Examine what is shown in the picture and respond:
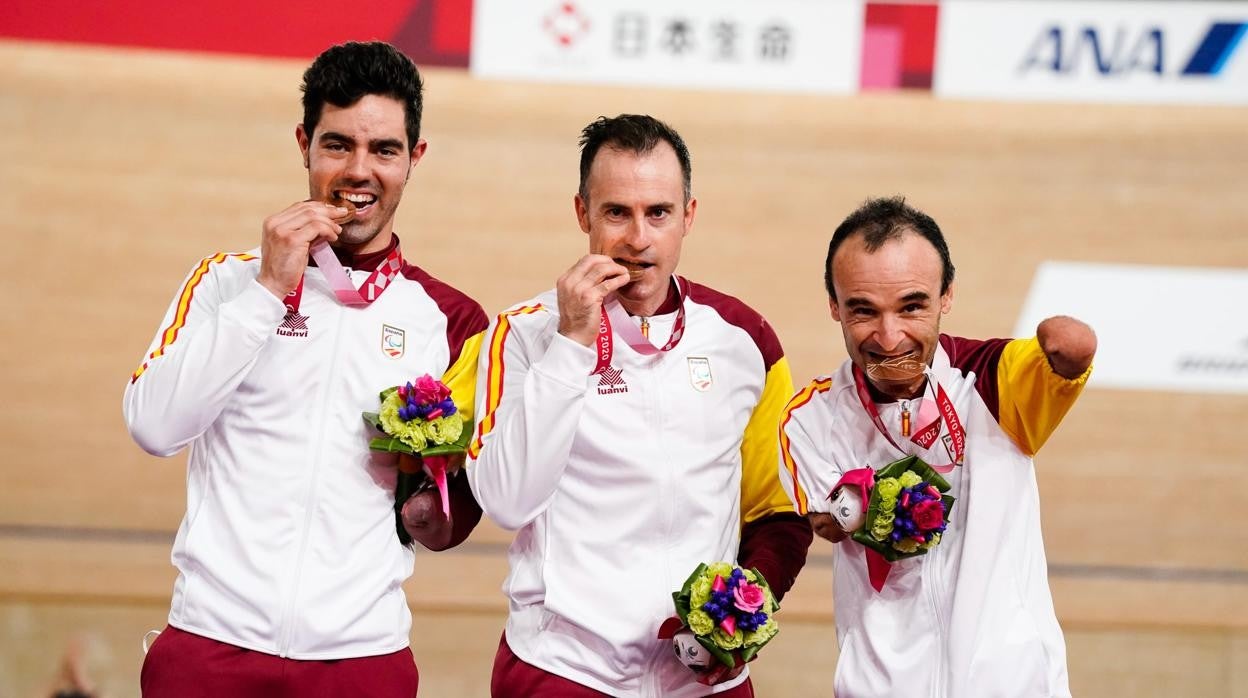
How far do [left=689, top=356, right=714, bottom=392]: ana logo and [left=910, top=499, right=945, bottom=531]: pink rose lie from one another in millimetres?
526

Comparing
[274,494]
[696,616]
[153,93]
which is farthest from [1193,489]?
[153,93]

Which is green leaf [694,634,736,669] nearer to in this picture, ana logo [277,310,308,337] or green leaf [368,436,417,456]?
green leaf [368,436,417,456]

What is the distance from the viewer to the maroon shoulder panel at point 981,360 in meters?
Answer: 2.22

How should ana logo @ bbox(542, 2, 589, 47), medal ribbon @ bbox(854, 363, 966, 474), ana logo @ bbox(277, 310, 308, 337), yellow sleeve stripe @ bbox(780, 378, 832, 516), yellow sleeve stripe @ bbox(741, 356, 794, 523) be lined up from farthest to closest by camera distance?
ana logo @ bbox(542, 2, 589, 47), yellow sleeve stripe @ bbox(741, 356, 794, 523), ana logo @ bbox(277, 310, 308, 337), yellow sleeve stripe @ bbox(780, 378, 832, 516), medal ribbon @ bbox(854, 363, 966, 474)

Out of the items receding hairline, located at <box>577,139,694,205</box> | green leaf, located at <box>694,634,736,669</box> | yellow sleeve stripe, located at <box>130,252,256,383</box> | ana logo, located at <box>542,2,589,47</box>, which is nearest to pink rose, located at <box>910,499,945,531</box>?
green leaf, located at <box>694,634,736,669</box>

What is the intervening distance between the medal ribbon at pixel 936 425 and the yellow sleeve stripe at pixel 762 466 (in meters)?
0.26

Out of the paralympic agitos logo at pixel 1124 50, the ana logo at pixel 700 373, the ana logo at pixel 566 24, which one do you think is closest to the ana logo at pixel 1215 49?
the paralympic agitos logo at pixel 1124 50

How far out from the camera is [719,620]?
2068 mm

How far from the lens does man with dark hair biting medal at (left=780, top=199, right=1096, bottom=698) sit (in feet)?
6.94

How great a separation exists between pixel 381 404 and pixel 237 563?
408 millimetres

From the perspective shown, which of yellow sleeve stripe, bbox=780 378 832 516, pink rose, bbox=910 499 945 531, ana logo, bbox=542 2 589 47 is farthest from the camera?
ana logo, bbox=542 2 589 47

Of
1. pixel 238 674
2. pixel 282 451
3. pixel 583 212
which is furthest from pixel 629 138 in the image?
pixel 238 674

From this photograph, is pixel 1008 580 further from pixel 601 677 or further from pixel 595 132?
pixel 595 132

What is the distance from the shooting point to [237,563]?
225 centimetres
